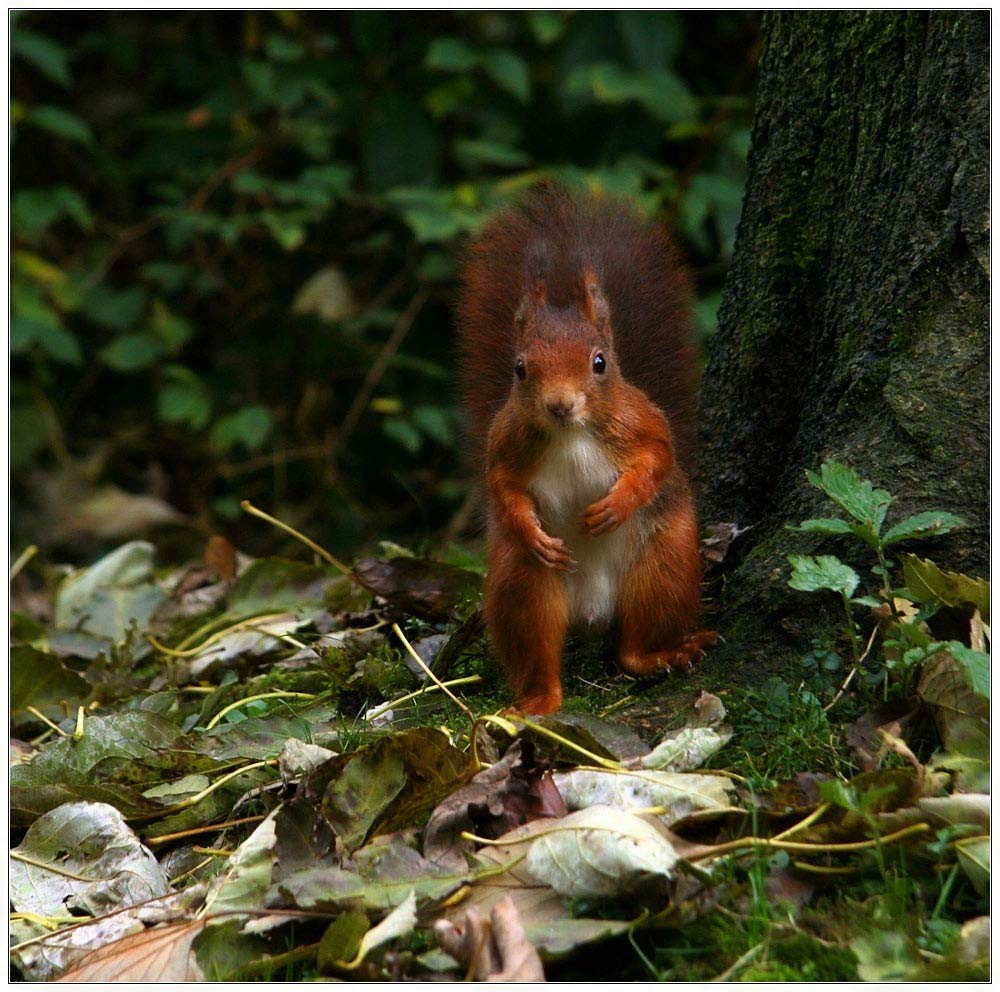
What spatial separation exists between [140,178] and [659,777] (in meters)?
4.65

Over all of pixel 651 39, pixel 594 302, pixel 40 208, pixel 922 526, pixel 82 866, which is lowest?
pixel 82 866

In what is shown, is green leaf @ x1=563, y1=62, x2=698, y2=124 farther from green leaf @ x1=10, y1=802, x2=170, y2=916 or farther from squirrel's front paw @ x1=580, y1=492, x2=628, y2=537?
green leaf @ x1=10, y1=802, x2=170, y2=916

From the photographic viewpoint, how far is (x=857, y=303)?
2127 mm

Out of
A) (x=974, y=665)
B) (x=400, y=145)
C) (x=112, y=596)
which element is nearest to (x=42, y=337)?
(x=400, y=145)

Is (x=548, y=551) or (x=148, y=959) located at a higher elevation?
(x=548, y=551)

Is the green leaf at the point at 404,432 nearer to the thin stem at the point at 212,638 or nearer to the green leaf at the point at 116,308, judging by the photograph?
the green leaf at the point at 116,308

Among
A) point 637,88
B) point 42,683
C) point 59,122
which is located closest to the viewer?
point 42,683

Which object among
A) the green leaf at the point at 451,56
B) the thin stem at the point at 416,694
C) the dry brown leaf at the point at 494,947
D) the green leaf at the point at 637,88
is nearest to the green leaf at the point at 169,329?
the green leaf at the point at 451,56

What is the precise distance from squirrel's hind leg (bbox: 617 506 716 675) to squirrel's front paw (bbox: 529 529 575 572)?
14cm

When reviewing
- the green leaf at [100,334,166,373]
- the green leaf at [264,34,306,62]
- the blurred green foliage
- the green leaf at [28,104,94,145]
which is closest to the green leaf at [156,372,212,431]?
the blurred green foliage

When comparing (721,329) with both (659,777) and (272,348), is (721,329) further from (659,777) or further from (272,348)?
(272,348)

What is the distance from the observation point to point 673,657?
2037 mm

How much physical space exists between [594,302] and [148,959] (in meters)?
1.19

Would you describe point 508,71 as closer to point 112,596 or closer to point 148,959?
point 112,596
